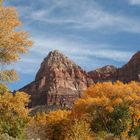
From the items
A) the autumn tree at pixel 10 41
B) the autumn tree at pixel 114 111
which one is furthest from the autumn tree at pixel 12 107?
the autumn tree at pixel 114 111

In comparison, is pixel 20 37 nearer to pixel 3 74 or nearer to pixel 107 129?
pixel 3 74

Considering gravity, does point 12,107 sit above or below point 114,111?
above

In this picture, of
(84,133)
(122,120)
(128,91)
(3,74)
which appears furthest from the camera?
(128,91)

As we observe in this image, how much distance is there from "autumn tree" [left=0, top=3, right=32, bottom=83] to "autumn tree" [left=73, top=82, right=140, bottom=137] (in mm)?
50079

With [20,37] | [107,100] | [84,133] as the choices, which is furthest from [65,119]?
[20,37]

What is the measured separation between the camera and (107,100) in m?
83.6

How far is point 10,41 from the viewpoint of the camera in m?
29.8

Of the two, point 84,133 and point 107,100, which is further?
point 107,100

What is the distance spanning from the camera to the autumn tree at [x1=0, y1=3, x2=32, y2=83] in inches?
1163

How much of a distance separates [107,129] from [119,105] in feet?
14.0

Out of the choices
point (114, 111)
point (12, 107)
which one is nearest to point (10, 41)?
point (12, 107)

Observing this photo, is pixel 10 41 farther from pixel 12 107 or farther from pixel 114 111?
pixel 114 111

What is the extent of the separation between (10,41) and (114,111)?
53.8 m

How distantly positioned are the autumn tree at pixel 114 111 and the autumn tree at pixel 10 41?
50.1 m
